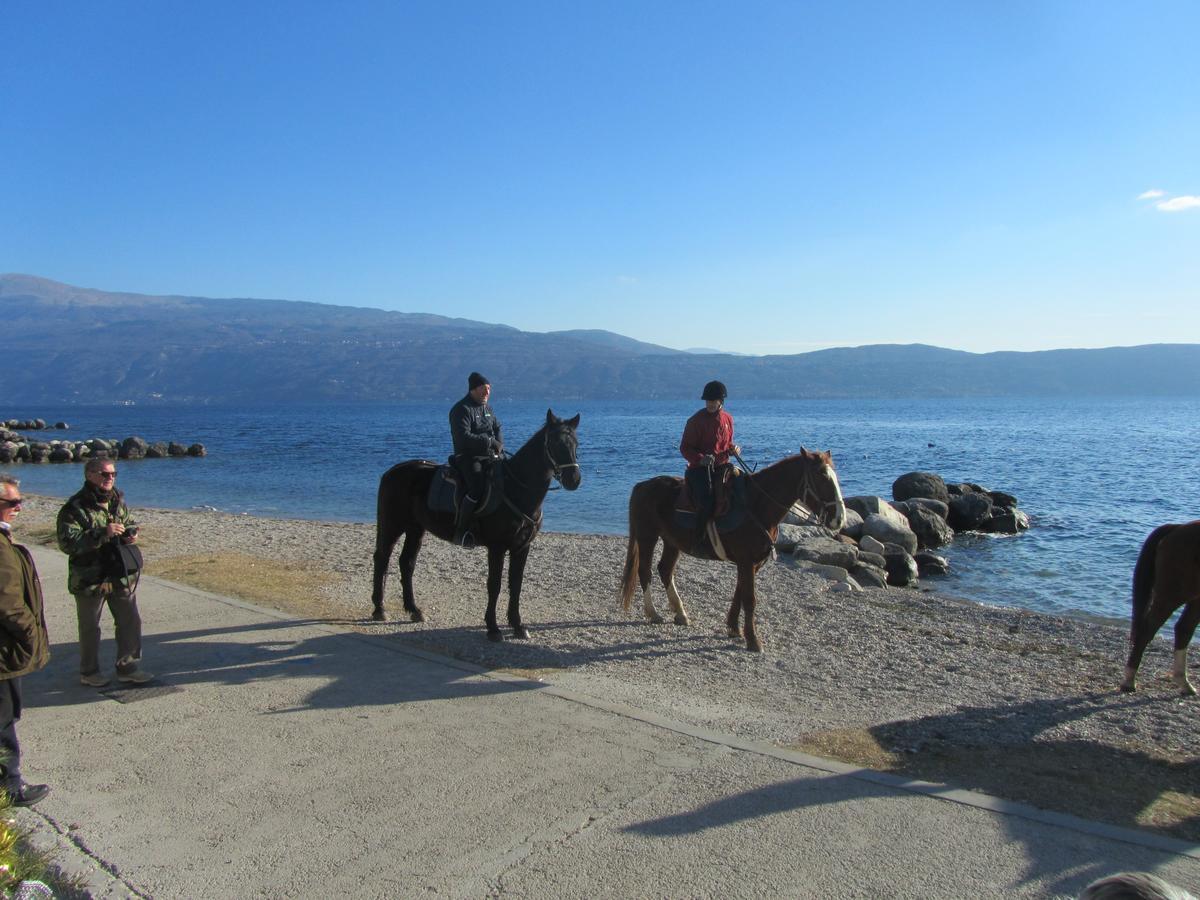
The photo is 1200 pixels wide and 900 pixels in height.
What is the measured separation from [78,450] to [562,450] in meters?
57.3

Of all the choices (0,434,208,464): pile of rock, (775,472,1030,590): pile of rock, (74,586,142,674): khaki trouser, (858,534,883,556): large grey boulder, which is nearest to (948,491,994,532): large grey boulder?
(775,472,1030,590): pile of rock

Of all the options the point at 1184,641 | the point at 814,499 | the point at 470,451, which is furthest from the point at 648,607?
the point at 1184,641

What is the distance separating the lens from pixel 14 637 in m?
4.91

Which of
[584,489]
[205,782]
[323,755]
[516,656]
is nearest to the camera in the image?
[205,782]

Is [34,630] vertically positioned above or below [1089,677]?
above

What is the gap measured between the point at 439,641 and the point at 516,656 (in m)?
1.13

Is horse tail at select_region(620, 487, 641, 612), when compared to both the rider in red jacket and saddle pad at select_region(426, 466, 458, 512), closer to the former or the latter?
the rider in red jacket

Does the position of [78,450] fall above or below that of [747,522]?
below

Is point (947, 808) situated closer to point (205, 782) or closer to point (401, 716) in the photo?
point (401, 716)

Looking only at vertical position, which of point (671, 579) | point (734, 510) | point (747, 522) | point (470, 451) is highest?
point (470, 451)

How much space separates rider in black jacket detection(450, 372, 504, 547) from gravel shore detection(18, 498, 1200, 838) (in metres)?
1.48

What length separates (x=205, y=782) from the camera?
5375mm

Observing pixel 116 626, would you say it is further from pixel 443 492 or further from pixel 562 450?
pixel 562 450

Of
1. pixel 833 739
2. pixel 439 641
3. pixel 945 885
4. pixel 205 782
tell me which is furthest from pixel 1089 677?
pixel 205 782
